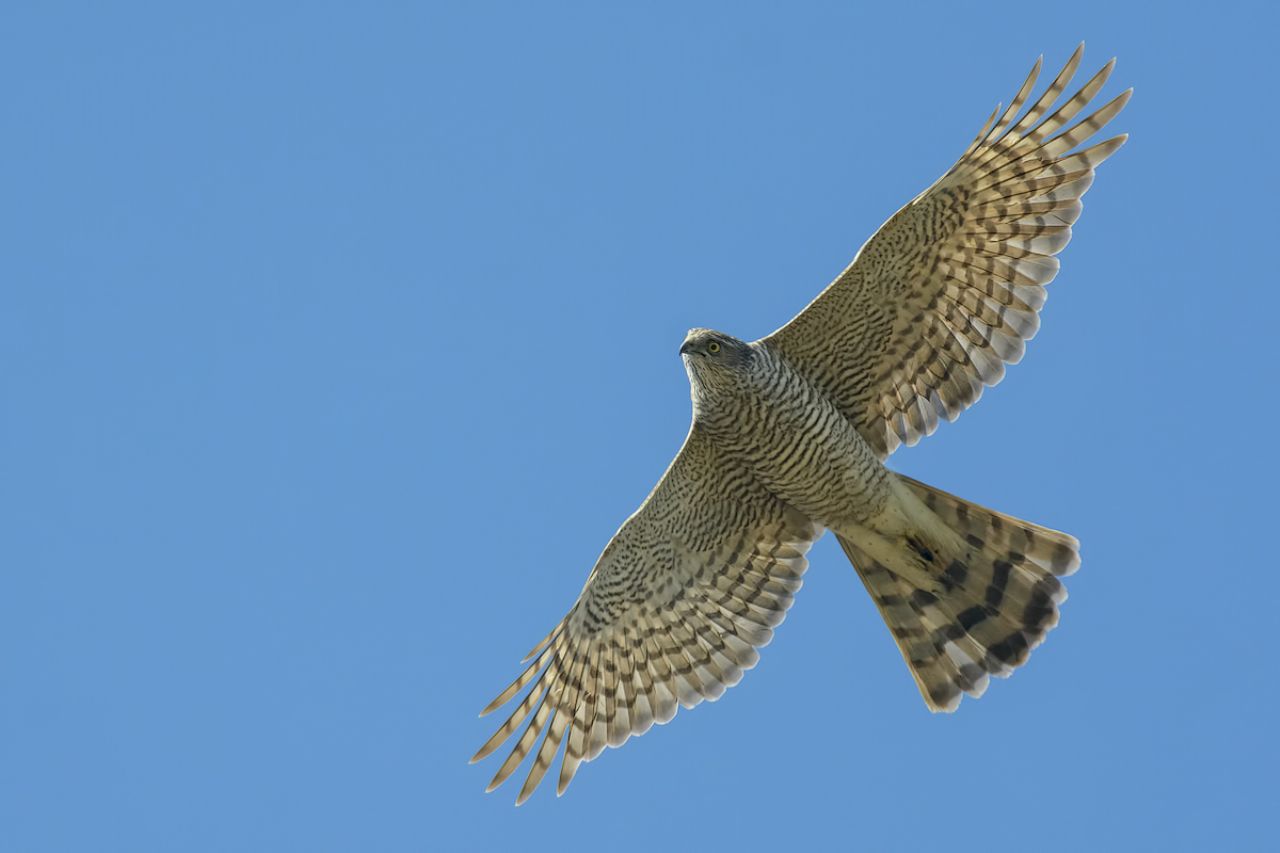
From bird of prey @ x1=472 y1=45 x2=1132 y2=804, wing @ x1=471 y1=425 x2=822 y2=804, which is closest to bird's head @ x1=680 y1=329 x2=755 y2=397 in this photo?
bird of prey @ x1=472 y1=45 x2=1132 y2=804

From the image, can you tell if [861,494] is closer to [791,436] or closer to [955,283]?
[791,436]

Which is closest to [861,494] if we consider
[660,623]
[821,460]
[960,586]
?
[821,460]

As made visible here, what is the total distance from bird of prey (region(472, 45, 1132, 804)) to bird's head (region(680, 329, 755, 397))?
17 mm

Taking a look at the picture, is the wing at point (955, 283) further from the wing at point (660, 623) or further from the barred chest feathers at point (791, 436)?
the wing at point (660, 623)

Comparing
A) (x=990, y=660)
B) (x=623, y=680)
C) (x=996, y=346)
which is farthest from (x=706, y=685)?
(x=996, y=346)

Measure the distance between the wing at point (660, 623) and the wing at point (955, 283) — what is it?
4.16ft

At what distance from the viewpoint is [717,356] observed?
48.1 ft

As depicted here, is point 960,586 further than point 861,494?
Yes

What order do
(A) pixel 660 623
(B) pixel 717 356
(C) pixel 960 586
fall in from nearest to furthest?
1. (B) pixel 717 356
2. (C) pixel 960 586
3. (A) pixel 660 623

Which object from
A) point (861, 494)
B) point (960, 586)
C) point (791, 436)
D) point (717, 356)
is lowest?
point (960, 586)

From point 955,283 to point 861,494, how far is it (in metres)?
1.80

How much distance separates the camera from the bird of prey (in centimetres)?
1480

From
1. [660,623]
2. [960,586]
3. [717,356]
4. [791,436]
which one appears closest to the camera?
[717,356]

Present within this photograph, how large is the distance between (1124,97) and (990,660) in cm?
450
